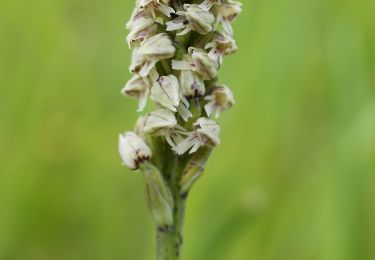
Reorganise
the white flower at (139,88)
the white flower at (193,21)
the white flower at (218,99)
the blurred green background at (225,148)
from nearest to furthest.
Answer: the white flower at (193,21) → the white flower at (218,99) → the white flower at (139,88) → the blurred green background at (225,148)

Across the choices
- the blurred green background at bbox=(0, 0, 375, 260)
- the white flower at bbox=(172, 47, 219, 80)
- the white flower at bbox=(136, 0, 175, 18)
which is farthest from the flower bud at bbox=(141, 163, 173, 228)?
the blurred green background at bbox=(0, 0, 375, 260)

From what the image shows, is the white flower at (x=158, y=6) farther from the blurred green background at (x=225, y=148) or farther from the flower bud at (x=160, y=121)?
the blurred green background at (x=225, y=148)

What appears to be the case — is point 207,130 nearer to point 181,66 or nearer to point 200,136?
point 200,136

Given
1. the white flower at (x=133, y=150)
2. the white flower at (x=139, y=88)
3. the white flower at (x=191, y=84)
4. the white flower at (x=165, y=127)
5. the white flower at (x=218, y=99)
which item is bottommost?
the white flower at (x=133, y=150)

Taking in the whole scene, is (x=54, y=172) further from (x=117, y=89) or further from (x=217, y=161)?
(x=117, y=89)

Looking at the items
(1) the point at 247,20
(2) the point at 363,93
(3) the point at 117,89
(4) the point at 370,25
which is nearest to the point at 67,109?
(3) the point at 117,89

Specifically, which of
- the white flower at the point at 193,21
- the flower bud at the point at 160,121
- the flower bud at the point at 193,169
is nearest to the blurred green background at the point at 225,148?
the flower bud at the point at 193,169
